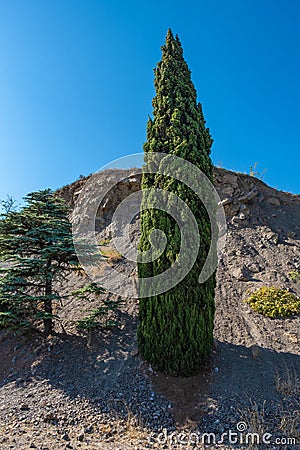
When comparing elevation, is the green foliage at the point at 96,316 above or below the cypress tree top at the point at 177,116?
below

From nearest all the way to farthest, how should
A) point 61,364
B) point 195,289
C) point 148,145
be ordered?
point 195,289 < point 61,364 < point 148,145

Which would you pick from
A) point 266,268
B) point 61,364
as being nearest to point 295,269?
point 266,268

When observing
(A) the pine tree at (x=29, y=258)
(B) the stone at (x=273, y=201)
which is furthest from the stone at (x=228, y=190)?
(A) the pine tree at (x=29, y=258)

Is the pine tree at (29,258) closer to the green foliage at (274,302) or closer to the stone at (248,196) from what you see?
the green foliage at (274,302)

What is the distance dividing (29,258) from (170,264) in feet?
9.97

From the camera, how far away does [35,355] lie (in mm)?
5406

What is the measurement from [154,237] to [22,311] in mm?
3050

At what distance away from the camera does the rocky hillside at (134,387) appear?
366cm

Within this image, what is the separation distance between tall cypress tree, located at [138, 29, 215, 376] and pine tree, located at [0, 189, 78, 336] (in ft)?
6.03

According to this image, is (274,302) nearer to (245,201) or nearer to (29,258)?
(245,201)

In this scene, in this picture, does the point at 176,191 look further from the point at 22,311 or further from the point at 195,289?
the point at 22,311

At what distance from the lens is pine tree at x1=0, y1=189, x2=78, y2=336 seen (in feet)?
18.1

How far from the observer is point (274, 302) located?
709 cm

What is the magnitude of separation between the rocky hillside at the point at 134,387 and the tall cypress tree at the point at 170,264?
0.37 m
